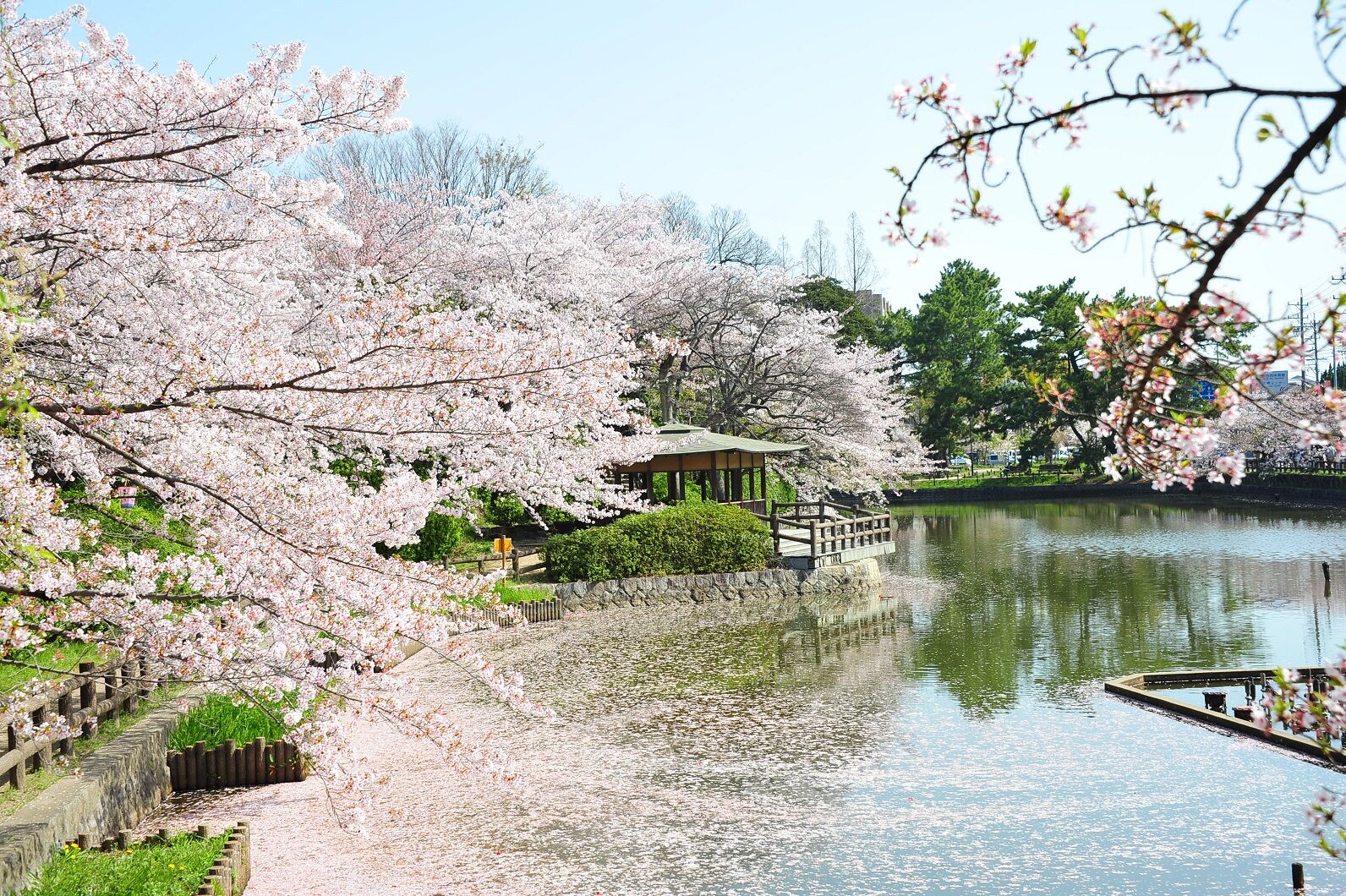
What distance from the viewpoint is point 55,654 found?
9.39 meters

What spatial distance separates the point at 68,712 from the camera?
23.0 ft

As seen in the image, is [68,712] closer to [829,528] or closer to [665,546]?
[665,546]

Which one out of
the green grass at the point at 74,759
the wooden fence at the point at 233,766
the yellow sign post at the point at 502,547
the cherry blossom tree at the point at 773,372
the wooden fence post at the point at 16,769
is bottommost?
the wooden fence at the point at 233,766

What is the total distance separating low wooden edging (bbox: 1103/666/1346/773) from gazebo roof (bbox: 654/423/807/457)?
1089 centimetres

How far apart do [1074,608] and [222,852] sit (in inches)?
580

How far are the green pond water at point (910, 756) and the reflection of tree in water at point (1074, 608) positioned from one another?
8cm

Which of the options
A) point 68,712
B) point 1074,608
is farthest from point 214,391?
point 1074,608

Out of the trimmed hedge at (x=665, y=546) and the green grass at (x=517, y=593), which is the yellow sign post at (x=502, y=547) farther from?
the trimmed hedge at (x=665, y=546)

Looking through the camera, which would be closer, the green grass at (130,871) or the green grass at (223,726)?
the green grass at (130,871)

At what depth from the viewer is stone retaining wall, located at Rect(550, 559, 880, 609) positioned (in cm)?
1823

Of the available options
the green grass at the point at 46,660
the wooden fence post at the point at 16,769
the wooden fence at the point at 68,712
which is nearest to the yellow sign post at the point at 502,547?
the green grass at the point at 46,660

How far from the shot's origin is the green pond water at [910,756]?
6883mm

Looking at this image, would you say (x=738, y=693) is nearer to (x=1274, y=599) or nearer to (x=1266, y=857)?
(x=1266, y=857)

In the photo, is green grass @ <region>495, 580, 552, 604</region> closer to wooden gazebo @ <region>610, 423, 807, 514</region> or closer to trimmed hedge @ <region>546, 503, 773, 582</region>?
trimmed hedge @ <region>546, 503, 773, 582</region>
